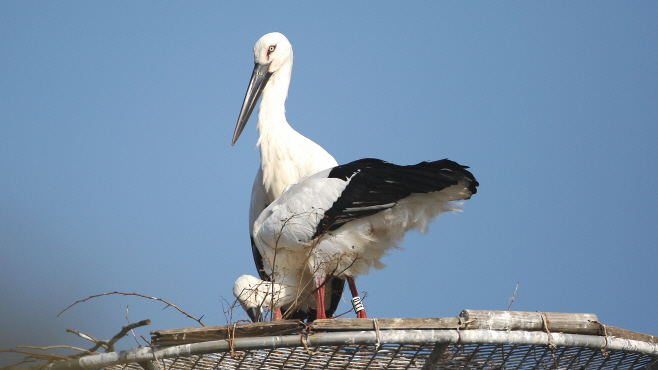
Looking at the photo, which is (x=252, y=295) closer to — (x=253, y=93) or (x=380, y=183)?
(x=380, y=183)

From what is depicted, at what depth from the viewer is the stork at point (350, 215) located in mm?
3486

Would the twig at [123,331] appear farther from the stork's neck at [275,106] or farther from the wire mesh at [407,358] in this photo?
the stork's neck at [275,106]

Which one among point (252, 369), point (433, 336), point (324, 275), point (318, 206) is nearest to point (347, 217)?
point (318, 206)

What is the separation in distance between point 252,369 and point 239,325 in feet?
1.17

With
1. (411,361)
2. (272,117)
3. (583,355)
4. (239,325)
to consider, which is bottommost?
(583,355)

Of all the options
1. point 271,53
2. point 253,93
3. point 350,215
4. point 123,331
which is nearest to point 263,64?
point 271,53

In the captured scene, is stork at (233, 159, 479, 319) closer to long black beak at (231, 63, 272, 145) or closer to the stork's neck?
the stork's neck

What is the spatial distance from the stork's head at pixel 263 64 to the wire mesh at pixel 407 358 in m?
2.63

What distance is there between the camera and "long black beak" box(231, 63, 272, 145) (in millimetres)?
4914

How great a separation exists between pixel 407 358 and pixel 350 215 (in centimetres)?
127

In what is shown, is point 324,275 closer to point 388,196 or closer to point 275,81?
point 388,196

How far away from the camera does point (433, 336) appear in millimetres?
2182

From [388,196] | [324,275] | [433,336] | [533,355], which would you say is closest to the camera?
[433,336]

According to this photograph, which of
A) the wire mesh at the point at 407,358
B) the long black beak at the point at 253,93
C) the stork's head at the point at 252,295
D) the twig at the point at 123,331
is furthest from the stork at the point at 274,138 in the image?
the twig at the point at 123,331
